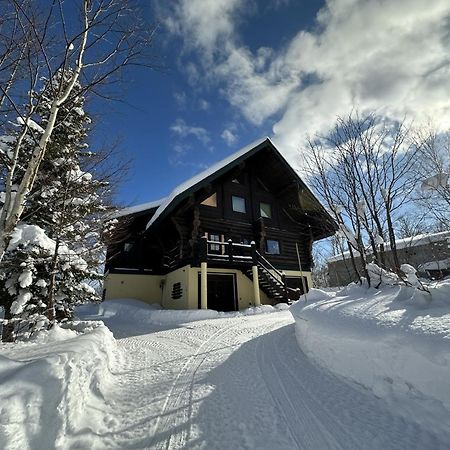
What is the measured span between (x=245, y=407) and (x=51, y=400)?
216 centimetres

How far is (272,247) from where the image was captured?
57.6ft

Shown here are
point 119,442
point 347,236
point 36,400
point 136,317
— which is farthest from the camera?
point 136,317

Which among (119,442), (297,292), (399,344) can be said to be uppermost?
(297,292)

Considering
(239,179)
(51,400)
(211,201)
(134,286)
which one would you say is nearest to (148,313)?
(134,286)

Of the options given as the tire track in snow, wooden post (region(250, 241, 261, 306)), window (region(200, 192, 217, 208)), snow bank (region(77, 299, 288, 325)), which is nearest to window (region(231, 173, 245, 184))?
window (region(200, 192, 217, 208))

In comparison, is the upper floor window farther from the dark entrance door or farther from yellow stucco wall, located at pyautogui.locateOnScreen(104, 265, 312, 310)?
the dark entrance door

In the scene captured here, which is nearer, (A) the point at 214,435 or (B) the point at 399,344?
(A) the point at 214,435

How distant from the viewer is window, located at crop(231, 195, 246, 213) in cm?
1695

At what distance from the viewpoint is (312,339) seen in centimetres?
502

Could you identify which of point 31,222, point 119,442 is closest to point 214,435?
point 119,442

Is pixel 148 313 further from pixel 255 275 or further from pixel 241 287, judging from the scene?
pixel 255 275

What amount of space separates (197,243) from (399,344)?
11.1 m

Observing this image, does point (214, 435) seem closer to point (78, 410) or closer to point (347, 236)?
point (78, 410)

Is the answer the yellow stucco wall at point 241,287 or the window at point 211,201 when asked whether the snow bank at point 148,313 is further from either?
the window at point 211,201
